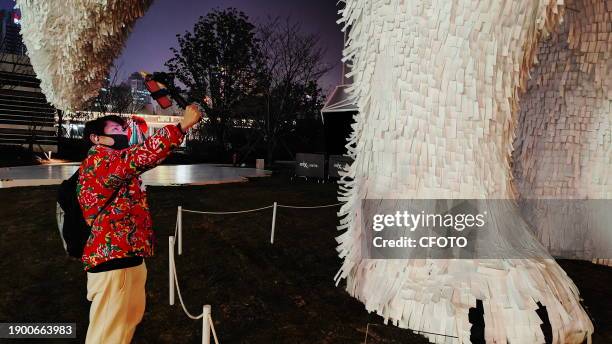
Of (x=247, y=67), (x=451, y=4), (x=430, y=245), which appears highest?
(x=247, y=67)

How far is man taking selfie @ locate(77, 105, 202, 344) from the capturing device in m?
1.78

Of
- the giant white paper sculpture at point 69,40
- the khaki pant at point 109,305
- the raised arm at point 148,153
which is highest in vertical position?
the giant white paper sculpture at point 69,40

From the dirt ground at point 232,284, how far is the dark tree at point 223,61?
Result: 51.6ft

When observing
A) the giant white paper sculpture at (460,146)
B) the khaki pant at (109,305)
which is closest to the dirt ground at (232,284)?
the giant white paper sculpture at (460,146)

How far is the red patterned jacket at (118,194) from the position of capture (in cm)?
168

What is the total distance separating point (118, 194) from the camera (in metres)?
1.88

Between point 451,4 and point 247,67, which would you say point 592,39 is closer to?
point 451,4

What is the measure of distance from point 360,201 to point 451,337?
0.98 metres

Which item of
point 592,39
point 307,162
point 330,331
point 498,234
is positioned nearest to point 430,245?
point 498,234

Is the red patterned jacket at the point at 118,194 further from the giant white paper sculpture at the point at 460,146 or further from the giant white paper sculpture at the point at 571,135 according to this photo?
the giant white paper sculpture at the point at 571,135

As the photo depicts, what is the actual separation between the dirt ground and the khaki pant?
2.46ft

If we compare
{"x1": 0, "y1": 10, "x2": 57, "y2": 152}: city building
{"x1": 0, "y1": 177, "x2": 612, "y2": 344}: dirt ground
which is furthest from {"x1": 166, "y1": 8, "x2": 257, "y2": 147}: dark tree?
{"x1": 0, "y1": 177, "x2": 612, "y2": 344}: dirt ground

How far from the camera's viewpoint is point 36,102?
1908 centimetres

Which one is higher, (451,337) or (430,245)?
(430,245)
